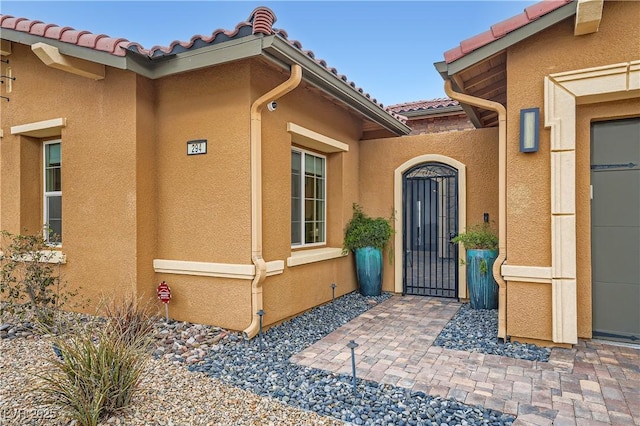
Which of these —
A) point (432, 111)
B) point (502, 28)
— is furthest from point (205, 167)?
point (432, 111)

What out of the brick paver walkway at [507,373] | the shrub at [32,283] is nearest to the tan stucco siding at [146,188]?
the shrub at [32,283]

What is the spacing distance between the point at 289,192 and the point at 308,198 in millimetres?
1183

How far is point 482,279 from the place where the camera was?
723 centimetres

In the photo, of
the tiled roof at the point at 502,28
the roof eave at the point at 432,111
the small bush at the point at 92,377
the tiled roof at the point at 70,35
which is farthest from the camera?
the roof eave at the point at 432,111

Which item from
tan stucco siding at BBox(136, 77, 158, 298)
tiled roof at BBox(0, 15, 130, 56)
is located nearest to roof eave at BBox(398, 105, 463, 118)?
tan stucco siding at BBox(136, 77, 158, 298)

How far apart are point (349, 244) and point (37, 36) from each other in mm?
6835

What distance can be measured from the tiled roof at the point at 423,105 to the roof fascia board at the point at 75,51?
369 inches

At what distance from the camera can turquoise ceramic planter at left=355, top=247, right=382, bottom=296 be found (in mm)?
8508

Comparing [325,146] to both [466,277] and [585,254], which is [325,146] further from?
[585,254]

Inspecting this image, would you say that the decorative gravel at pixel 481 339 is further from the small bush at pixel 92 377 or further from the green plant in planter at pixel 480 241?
the small bush at pixel 92 377

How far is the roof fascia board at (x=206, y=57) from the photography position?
5.06 m

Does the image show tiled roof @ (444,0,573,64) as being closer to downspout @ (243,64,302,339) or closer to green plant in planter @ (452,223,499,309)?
downspout @ (243,64,302,339)

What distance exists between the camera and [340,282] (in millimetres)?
8406

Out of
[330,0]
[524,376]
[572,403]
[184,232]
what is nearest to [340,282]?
[184,232]
